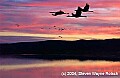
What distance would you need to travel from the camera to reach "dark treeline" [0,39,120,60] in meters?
4.11

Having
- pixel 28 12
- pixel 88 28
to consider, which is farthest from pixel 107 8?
pixel 28 12

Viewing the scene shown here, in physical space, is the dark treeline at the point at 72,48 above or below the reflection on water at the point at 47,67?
above

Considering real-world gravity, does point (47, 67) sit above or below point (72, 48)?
below

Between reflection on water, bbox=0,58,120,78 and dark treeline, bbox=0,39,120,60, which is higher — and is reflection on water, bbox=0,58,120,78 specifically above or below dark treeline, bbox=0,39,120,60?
below

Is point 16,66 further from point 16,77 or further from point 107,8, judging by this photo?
point 107,8

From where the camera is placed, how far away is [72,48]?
13.5 feet

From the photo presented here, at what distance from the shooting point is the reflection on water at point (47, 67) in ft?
13.4

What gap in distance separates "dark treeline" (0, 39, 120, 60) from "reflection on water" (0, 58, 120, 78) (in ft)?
0.21

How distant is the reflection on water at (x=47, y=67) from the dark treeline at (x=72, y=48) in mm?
65

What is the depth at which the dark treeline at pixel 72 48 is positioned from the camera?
13.5 ft

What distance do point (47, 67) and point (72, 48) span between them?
0.75 feet

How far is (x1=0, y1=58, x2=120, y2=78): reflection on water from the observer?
4070 mm

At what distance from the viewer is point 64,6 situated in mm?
4121

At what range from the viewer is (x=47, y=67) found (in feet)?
13.4
